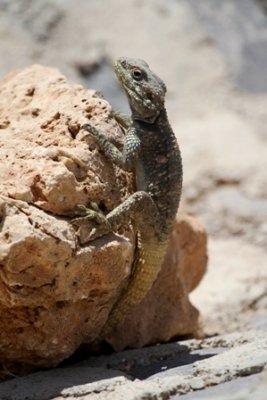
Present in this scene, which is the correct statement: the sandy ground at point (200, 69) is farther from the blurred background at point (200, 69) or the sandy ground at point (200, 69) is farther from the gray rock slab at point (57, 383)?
the gray rock slab at point (57, 383)

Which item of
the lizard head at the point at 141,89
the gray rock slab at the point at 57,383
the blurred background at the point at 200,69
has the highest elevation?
the blurred background at the point at 200,69

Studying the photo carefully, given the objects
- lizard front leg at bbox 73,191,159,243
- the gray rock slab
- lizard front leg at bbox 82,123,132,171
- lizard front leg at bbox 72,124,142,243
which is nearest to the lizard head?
lizard front leg at bbox 72,124,142,243

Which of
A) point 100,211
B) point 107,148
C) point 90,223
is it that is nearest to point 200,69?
point 107,148

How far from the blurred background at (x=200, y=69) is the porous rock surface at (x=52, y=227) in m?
3.43

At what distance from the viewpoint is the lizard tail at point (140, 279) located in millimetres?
5451

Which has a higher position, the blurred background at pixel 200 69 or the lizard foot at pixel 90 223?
the blurred background at pixel 200 69

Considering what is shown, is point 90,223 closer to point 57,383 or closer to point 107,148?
point 107,148

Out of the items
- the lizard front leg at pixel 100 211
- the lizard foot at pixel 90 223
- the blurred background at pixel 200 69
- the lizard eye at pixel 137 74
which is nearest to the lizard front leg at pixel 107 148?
the lizard front leg at pixel 100 211

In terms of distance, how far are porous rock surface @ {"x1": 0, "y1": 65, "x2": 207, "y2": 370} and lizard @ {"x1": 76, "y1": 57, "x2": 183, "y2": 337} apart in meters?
0.10

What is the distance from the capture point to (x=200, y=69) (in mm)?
12109

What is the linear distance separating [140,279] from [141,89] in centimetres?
118

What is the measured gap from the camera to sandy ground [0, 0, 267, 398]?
962cm

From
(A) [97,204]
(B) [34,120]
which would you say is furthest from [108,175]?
(B) [34,120]

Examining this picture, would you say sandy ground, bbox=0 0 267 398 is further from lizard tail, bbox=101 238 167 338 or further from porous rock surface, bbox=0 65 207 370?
porous rock surface, bbox=0 65 207 370
